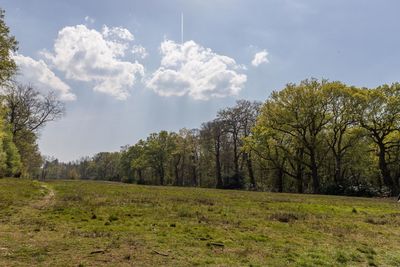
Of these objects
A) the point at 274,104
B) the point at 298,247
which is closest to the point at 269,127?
the point at 274,104

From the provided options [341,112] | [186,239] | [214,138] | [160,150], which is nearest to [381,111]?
[341,112]

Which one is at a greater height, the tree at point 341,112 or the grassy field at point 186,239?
the tree at point 341,112

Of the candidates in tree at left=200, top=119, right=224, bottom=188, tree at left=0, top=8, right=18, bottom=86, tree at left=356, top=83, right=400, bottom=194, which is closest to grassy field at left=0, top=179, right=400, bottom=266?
tree at left=0, top=8, right=18, bottom=86

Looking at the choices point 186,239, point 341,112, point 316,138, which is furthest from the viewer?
point 316,138

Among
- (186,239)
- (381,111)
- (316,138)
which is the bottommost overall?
(186,239)

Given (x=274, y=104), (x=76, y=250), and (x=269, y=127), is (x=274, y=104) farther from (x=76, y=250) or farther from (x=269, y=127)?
(x=76, y=250)

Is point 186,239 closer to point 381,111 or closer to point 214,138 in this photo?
point 381,111

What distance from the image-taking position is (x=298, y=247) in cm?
1105

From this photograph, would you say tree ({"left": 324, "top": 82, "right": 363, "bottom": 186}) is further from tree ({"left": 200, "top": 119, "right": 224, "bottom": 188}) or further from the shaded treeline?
tree ({"left": 200, "top": 119, "right": 224, "bottom": 188})

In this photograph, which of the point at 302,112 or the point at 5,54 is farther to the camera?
the point at 302,112

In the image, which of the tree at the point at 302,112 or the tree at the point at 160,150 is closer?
the tree at the point at 302,112

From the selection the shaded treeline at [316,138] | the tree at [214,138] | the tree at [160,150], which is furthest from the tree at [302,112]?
the tree at [160,150]

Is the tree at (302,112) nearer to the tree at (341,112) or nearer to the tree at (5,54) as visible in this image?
the tree at (341,112)

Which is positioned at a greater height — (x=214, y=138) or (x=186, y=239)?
(x=214, y=138)
